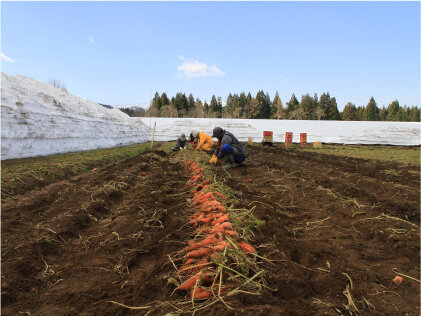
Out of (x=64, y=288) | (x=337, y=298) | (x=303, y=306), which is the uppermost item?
(x=303, y=306)

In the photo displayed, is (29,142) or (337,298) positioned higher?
(29,142)

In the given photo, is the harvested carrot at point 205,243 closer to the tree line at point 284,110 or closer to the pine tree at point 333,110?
the tree line at point 284,110

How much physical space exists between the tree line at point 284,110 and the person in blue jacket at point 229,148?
162ft

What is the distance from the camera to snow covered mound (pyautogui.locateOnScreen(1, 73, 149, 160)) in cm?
916

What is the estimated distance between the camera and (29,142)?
9750 mm

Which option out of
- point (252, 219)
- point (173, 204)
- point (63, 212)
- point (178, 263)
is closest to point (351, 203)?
point (252, 219)

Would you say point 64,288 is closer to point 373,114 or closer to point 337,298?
point 337,298

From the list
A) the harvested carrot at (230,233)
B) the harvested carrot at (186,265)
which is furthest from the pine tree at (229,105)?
the harvested carrot at (186,265)

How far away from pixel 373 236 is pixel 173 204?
117 inches

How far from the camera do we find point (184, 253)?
2.45 m

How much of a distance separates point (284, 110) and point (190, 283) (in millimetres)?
67966

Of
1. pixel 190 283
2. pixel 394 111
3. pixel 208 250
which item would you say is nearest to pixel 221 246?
pixel 208 250

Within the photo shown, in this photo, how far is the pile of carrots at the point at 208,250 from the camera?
5.99ft

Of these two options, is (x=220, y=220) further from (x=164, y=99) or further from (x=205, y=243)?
(x=164, y=99)
